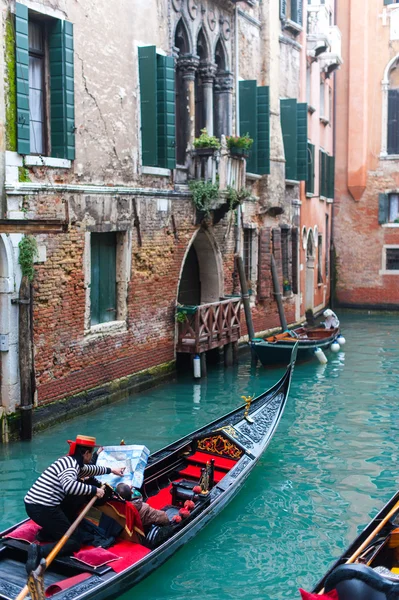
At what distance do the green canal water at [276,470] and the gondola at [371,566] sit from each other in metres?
0.69

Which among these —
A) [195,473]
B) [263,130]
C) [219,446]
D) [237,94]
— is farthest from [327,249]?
[195,473]

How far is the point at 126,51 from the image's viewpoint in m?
10.3

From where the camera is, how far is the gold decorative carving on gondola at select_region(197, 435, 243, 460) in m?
7.41

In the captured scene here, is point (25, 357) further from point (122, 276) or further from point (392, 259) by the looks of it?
point (392, 259)

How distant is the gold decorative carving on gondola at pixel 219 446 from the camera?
24.3 ft

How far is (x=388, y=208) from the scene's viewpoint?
2147 centimetres

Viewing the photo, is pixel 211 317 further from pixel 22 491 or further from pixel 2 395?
pixel 22 491

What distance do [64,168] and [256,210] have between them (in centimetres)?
639

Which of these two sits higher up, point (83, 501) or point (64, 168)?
point (64, 168)

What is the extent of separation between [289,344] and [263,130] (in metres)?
3.89

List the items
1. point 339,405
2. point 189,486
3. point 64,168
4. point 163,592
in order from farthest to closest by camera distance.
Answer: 1. point 339,405
2. point 64,168
3. point 189,486
4. point 163,592

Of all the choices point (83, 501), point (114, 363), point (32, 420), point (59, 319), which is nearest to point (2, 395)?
point (32, 420)

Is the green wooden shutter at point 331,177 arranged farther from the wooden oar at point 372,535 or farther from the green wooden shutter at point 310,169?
the wooden oar at point 372,535

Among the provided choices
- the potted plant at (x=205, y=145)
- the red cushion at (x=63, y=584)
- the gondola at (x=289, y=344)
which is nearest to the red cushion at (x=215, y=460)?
the red cushion at (x=63, y=584)
